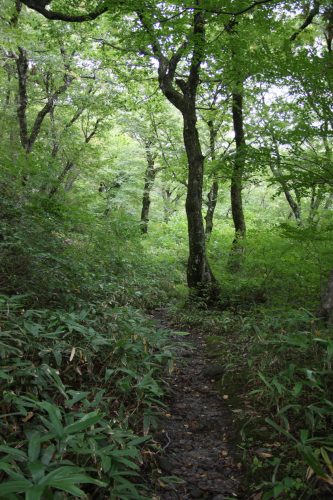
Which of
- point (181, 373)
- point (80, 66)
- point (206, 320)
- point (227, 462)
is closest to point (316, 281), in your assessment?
point (206, 320)

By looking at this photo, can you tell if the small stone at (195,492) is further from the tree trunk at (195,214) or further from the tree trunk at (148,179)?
the tree trunk at (148,179)

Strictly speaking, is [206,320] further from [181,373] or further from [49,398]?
[49,398]

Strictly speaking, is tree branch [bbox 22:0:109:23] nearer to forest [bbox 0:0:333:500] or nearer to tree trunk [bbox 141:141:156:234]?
forest [bbox 0:0:333:500]

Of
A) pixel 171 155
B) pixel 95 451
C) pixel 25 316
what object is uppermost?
pixel 171 155

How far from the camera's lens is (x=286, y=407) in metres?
2.62

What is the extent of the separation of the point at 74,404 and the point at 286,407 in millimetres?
1699

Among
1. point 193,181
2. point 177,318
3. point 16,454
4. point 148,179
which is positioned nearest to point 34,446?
point 16,454

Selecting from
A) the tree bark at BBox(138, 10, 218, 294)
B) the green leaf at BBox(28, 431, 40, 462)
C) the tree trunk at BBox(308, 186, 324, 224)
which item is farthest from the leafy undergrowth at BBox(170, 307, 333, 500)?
the tree bark at BBox(138, 10, 218, 294)

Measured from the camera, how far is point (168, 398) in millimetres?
3699

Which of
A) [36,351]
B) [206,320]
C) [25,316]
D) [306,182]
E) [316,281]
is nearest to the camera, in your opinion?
[36,351]

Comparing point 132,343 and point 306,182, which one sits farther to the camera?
point 306,182

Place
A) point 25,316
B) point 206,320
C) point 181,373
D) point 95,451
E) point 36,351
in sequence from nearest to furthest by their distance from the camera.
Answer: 1. point 95,451
2. point 36,351
3. point 25,316
4. point 181,373
5. point 206,320

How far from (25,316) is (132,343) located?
1.18m

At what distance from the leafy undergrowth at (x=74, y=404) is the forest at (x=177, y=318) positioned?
16mm
